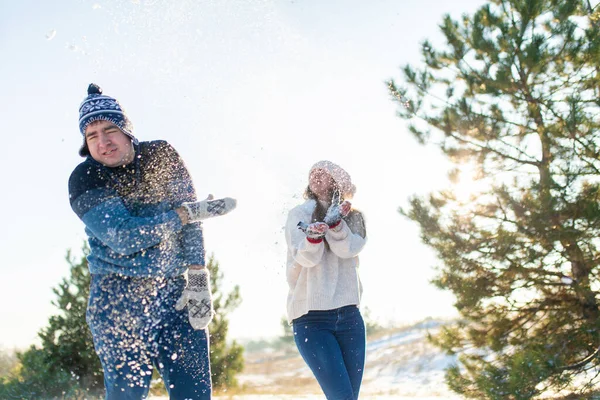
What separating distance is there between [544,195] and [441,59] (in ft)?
8.78

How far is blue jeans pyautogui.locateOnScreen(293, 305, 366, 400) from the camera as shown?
311cm

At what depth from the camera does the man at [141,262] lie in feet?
7.47

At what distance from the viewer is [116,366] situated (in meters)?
2.25

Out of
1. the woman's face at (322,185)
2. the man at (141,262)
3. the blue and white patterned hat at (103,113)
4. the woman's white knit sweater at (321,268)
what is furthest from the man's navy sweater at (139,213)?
the woman's face at (322,185)

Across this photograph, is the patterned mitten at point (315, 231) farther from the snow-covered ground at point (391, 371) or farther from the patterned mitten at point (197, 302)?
the snow-covered ground at point (391, 371)

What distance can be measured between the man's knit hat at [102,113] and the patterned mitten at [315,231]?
103cm

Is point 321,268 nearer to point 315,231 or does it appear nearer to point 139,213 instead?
point 315,231

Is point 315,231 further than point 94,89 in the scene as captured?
Yes

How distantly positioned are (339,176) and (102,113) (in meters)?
1.57

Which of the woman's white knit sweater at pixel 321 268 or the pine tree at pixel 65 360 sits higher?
the pine tree at pixel 65 360

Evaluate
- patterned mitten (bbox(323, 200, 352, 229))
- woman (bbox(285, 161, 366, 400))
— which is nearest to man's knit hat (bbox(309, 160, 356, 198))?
woman (bbox(285, 161, 366, 400))

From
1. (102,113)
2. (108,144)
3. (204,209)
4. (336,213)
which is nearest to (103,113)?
(102,113)

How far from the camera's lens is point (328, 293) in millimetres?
3287

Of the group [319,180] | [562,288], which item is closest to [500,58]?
A: [562,288]
